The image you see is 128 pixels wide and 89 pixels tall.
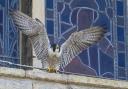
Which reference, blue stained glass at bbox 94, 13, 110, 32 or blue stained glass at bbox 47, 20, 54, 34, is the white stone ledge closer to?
blue stained glass at bbox 47, 20, 54, 34

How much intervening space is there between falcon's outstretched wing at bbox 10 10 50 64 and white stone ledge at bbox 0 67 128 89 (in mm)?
386

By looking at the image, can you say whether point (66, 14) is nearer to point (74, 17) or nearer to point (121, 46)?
point (74, 17)

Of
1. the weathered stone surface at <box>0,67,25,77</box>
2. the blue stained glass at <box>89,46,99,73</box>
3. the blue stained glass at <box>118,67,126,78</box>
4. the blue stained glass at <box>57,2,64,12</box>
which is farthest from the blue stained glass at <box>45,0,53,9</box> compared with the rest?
the weathered stone surface at <box>0,67,25,77</box>

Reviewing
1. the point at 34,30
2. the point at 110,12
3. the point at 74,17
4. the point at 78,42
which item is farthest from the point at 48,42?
the point at 110,12

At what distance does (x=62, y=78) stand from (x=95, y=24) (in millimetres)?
1341

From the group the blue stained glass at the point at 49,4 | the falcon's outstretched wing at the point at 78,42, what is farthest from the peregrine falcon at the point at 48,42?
the blue stained glass at the point at 49,4

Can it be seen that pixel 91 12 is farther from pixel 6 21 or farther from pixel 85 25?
pixel 6 21

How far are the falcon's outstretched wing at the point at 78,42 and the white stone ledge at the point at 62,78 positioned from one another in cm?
36

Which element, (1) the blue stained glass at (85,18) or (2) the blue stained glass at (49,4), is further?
(1) the blue stained glass at (85,18)

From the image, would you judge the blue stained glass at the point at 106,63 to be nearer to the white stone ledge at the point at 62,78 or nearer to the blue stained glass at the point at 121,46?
the blue stained glass at the point at 121,46

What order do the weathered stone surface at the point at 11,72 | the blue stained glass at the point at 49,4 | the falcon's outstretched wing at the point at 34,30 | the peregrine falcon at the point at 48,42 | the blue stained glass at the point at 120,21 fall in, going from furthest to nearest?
the blue stained glass at the point at 120,21, the blue stained glass at the point at 49,4, the falcon's outstretched wing at the point at 34,30, the peregrine falcon at the point at 48,42, the weathered stone surface at the point at 11,72

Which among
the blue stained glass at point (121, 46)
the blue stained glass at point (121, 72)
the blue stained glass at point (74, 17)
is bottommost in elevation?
the blue stained glass at point (121, 72)

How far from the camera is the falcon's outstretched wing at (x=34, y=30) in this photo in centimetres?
1434

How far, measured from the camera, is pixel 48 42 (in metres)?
14.3
